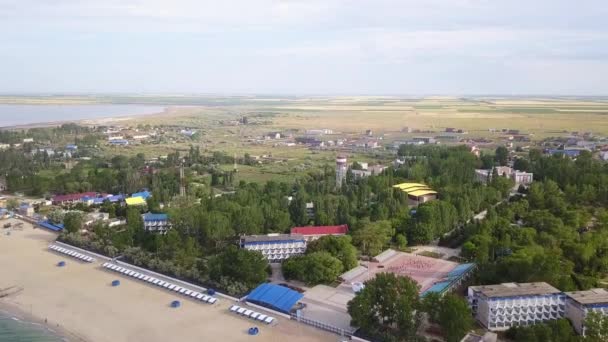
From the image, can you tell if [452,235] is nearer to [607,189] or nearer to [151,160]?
[607,189]

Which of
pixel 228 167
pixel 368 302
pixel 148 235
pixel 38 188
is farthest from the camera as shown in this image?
pixel 228 167

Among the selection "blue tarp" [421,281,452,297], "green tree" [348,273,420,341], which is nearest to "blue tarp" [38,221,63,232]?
"green tree" [348,273,420,341]

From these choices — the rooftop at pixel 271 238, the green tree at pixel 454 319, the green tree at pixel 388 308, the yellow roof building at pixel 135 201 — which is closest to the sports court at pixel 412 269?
the rooftop at pixel 271 238

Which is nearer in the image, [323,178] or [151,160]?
[323,178]

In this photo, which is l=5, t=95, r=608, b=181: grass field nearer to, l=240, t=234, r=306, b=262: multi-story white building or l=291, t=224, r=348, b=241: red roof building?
l=291, t=224, r=348, b=241: red roof building

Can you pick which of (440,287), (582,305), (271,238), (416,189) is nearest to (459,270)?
(440,287)

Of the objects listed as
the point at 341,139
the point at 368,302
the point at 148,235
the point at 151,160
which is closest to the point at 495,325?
the point at 368,302

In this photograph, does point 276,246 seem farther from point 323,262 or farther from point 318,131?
point 318,131
